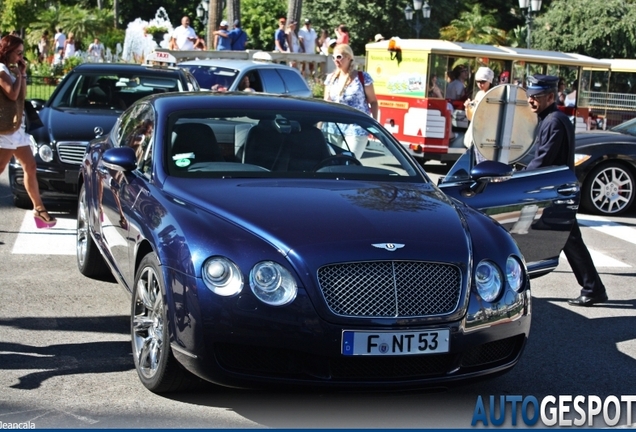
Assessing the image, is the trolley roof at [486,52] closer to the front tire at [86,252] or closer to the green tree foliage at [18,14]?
the front tire at [86,252]

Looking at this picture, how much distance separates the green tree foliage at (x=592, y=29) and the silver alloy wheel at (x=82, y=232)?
43.7 metres

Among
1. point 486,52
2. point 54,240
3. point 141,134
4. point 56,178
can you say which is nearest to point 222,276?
point 141,134

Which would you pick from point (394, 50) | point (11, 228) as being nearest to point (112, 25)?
point (394, 50)

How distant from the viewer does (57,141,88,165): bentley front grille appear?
35.7ft

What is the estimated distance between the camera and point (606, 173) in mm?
13766

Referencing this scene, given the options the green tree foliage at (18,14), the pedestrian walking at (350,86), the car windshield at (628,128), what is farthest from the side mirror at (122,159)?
the green tree foliage at (18,14)

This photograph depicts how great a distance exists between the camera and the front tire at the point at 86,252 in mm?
8133

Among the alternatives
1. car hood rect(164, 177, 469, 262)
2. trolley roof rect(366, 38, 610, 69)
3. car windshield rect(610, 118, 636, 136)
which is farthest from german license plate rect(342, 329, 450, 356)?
trolley roof rect(366, 38, 610, 69)

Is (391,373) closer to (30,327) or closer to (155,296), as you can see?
(155,296)

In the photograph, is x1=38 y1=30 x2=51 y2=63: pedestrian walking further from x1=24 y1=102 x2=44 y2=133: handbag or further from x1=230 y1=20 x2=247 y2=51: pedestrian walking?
x1=24 y1=102 x2=44 y2=133: handbag

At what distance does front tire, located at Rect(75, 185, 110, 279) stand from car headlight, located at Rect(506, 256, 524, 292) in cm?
362

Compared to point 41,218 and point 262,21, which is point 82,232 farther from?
point 262,21

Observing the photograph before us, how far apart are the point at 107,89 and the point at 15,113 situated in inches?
117

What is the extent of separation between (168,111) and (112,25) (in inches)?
1890
